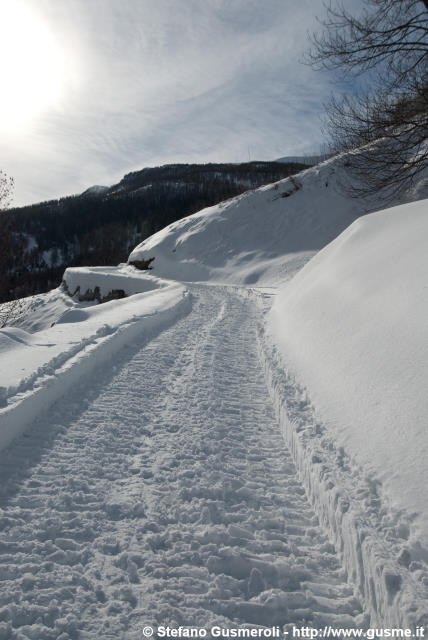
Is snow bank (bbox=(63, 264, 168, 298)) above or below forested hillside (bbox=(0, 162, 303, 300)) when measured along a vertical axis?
below

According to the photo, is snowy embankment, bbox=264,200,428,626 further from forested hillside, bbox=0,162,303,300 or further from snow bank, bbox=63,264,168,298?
forested hillside, bbox=0,162,303,300

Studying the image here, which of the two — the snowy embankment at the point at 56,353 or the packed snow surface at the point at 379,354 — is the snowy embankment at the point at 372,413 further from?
the snowy embankment at the point at 56,353

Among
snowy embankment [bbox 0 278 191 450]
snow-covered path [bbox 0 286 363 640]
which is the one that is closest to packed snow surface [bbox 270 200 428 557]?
snow-covered path [bbox 0 286 363 640]

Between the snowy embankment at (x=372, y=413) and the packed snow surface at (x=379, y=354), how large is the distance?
0.5 inches

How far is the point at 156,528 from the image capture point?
8.23 feet

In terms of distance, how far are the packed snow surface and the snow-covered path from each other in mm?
655

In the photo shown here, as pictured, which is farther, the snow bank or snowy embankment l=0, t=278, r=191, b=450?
the snow bank

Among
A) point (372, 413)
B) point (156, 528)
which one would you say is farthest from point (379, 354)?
point (156, 528)

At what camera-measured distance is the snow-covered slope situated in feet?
86.7

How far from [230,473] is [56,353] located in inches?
147

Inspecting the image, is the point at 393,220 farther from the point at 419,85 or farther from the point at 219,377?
the point at 219,377

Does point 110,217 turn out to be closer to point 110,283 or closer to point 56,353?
point 110,283

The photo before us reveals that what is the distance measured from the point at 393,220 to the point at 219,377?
506cm

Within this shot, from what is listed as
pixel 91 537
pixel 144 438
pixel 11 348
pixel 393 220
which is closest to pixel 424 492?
pixel 91 537
